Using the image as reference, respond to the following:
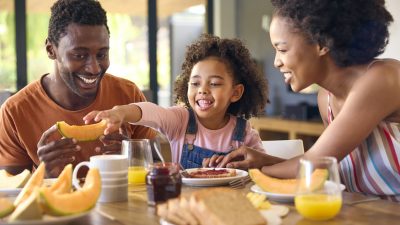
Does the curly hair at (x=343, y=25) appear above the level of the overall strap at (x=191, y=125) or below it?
above

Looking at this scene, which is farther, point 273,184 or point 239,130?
point 239,130

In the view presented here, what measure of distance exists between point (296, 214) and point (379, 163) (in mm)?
582

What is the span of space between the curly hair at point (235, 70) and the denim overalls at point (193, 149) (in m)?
0.19

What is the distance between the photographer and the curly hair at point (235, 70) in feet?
8.38

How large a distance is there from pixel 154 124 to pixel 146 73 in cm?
461

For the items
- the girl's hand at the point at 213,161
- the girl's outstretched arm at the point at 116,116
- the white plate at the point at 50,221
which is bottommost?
the girl's hand at the point at 213,161

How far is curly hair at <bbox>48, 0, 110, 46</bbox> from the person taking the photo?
7.76 feet

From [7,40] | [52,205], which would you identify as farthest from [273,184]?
[7,40]

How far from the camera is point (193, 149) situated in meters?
2.37

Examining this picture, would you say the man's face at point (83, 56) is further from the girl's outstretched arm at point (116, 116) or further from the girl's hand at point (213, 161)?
the girl's hand at point (213, 161)

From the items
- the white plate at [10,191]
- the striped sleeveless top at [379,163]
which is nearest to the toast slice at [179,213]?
the white plate at [10,191]

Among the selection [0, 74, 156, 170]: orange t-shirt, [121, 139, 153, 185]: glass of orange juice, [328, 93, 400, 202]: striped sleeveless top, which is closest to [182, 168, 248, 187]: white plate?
[121, 139, 153, 185]: glass of orange juice

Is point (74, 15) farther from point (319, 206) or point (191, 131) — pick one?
point (319, 206)

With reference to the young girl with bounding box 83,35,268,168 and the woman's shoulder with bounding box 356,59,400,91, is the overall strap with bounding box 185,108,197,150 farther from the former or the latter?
the woman's shoulder with bounding box 356,59,400,91
